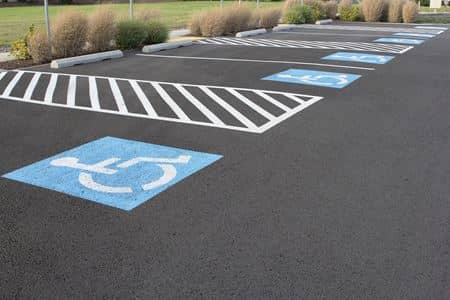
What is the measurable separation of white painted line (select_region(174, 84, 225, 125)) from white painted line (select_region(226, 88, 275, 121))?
78 centimetres

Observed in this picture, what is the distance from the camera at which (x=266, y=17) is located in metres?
24.2

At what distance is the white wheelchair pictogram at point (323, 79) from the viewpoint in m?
11.0

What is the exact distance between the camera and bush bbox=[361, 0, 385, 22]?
28.4m

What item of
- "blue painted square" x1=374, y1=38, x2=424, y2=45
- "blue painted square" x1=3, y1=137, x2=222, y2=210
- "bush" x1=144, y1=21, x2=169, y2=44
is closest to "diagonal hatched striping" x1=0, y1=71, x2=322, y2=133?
"blue painted square" x1=3, y1=137, x2=222, y2=210

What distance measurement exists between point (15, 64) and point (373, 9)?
69.9 feet

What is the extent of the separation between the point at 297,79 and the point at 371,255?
772 cm

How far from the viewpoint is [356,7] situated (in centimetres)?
2936

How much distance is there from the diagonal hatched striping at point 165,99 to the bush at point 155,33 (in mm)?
5870

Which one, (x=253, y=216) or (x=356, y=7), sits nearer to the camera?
(x=253, y=216)

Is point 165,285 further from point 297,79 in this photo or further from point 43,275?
point 297,79

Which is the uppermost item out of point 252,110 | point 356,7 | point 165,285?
point 356,7

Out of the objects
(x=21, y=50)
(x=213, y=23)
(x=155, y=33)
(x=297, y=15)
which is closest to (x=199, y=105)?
(x=21, y=50)

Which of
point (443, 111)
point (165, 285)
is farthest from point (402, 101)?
point (165, 285)

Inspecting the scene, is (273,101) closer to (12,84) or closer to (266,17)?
(12,84)
